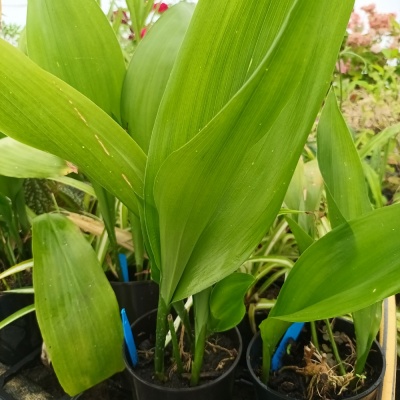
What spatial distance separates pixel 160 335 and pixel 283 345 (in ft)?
0.50

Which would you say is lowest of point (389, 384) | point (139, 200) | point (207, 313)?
point (389, 384)

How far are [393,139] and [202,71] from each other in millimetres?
801

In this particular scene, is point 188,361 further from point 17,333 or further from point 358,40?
point 358,40

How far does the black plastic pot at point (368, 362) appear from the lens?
1.44ft

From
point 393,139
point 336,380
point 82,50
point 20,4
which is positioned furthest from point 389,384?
point 20,4

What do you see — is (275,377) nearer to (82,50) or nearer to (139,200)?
(139,200)

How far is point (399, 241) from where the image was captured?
333 millimetres

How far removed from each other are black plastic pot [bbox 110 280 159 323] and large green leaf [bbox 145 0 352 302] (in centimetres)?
27

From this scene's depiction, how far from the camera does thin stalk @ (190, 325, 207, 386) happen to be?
46cm

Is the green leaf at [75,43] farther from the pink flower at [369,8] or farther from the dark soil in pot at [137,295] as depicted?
the pink flower at [369,8]

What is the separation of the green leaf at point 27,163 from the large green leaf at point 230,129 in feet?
0.68

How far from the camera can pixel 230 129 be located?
0.27 metres

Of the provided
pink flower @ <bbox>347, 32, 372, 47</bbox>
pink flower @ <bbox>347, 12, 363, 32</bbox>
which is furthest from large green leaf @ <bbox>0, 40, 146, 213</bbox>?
pink flower @ <bbox>347, 12, 363, 32</bbox>

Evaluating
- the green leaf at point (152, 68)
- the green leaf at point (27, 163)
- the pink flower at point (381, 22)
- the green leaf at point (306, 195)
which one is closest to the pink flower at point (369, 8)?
the pink flower at point (381, 22)
